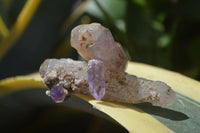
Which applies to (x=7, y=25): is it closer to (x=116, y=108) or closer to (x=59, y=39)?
(x=59, y=39)

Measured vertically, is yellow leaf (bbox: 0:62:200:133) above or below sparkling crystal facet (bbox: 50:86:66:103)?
below

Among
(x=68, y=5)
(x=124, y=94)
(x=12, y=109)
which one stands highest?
(x=68, y=5)

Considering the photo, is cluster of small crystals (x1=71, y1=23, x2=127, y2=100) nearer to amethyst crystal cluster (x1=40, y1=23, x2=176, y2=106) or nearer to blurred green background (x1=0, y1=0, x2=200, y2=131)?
amethyst crystal cluster (x1=40, y1=23, x2=176, y2=106)

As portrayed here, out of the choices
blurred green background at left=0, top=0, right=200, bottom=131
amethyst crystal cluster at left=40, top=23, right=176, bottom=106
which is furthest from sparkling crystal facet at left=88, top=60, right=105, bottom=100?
blurred green background at left=0, top=0, right=200, bottom=131

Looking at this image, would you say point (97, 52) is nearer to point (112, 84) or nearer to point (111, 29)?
point (112, 84)

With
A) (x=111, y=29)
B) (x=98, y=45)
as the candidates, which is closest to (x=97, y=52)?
(x=98, y=45)

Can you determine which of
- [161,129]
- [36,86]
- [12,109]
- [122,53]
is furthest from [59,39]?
[161,129]
